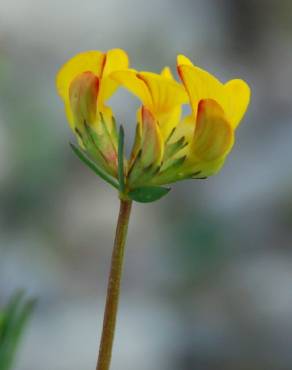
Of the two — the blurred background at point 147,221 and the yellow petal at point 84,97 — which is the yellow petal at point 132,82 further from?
the blurred background at point 147,221

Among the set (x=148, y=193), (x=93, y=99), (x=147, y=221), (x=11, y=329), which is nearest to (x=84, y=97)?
(x=93, y=99)

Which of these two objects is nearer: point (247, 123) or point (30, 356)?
point (30, 356)

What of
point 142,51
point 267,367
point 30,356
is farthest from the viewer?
point 142,51

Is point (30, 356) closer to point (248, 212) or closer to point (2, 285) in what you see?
point (2, 285)

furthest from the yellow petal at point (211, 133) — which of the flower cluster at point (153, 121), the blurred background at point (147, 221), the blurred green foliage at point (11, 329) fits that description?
the blurred background at point (147, 221)

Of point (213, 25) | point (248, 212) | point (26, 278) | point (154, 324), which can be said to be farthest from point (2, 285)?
point (213, 25)

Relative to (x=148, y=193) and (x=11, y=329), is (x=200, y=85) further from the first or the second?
(x=11, y=329)

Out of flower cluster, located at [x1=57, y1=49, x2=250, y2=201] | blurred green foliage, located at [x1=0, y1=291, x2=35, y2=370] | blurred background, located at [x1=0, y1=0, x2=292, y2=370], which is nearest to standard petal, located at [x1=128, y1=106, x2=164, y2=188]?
flower cluster, located at [x1=57, y1=49, x2=250, y2=201]

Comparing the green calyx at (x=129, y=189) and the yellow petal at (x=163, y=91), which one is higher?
the yellow petal at (x=163, y=91)
